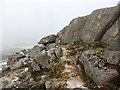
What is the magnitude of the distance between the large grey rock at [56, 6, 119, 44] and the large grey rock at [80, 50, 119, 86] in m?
4.04

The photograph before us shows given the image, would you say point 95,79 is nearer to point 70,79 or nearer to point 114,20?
point 70,79

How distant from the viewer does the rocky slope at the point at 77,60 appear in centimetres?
2867

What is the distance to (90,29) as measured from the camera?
124 feet

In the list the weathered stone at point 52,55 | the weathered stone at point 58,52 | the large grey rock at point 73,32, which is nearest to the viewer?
the weathered stone at point 52,55

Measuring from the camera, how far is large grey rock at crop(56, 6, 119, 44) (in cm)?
3497

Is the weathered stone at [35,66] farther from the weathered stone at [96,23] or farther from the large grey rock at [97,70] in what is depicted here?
the weathered stone at [96,23]

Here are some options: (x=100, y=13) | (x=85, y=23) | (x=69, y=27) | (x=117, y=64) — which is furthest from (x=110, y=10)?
(x=117, y=64)

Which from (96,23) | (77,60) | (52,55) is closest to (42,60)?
(52,55)

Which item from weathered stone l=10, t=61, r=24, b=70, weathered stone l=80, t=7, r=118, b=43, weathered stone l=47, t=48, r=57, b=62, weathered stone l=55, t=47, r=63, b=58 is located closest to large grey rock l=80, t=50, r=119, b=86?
weathered stone l=55, t=47, r=63, b=58

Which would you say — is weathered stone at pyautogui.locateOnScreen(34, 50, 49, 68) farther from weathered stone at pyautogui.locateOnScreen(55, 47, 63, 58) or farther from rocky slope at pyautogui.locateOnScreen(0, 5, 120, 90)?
weathered stone at pyautogui.locateOnScreen(55, 47, 63, 58)

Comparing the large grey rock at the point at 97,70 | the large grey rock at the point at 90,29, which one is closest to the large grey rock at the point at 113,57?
the large grey rock at the point at 97,70

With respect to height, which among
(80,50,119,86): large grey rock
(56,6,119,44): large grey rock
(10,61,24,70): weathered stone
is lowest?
(80,50,119,86): large grey rock

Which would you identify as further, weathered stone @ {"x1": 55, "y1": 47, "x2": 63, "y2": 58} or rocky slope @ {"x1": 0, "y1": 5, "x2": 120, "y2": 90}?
weathered stone @ {"x1": 55, "y1": 47, "x2": 63, "y2": 58}

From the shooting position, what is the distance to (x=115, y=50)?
96.2 feet
